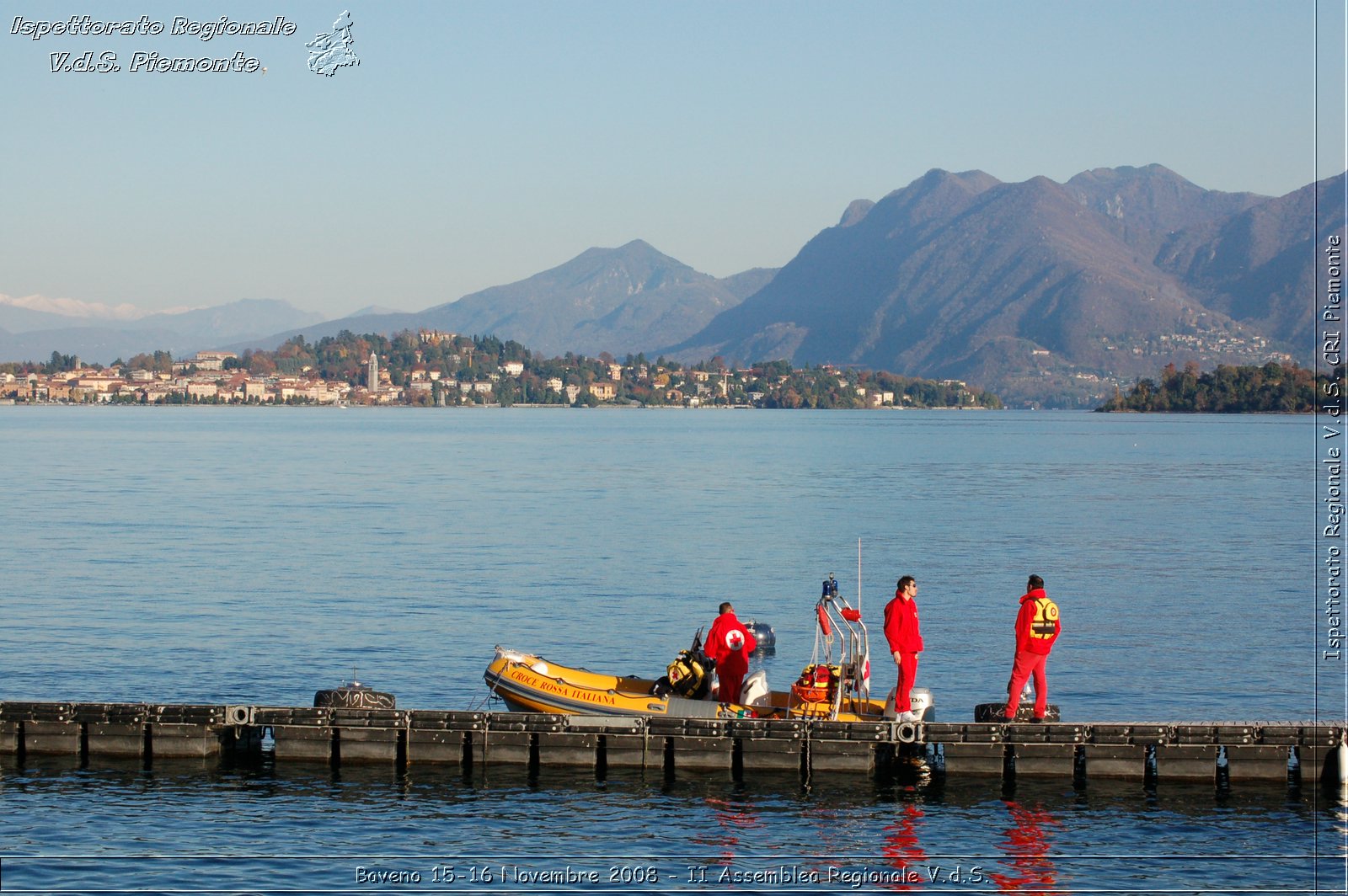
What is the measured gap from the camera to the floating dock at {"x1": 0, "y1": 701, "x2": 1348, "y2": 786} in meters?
21.1

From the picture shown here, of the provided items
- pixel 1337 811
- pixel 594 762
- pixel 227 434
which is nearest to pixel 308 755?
pixel 594 762

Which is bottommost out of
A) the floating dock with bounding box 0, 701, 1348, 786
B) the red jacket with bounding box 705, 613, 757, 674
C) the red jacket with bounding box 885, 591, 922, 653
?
the floating dock with bounding box 0, 701, 1348, 786

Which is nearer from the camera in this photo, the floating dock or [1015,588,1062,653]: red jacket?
[1015,588,1062,653]: red jacket

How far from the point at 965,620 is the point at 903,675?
1615cm

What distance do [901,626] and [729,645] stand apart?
2.74m

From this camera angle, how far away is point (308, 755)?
21.7 metres

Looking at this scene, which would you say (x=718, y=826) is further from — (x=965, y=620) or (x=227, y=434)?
(x=227, y=434)

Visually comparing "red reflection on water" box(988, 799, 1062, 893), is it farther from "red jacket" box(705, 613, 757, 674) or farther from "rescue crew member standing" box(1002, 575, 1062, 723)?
"red jacket" box(705, 613, 757, 674)

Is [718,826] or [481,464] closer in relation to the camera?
[718,826]

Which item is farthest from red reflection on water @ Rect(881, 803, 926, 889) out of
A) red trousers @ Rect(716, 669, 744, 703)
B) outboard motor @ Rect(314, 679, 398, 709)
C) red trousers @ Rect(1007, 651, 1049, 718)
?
outboard motor @ Rect(314, 679, 398, 709)

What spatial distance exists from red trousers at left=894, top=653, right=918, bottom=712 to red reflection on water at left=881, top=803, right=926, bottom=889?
165cm

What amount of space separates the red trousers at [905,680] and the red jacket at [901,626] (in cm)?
17

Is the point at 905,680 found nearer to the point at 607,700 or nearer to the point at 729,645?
the point at 729,645

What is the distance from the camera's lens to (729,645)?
22000 millimetres
